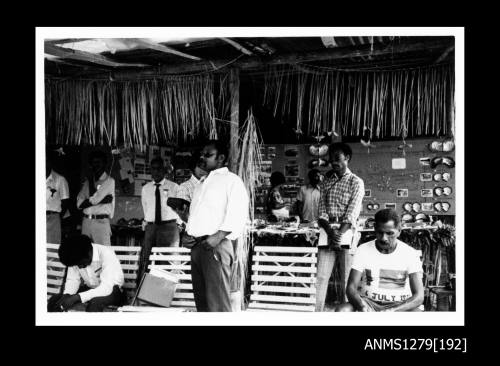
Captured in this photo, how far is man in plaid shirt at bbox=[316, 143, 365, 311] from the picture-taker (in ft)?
18.2

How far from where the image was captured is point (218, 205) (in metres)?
5.17

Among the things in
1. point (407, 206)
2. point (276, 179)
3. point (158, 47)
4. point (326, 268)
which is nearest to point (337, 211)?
point (326, 268)

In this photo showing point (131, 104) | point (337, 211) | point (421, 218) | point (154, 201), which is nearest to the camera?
point (337, 211)

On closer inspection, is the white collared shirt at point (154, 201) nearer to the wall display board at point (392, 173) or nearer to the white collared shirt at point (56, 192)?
the white collared shirt at point (56, 192)

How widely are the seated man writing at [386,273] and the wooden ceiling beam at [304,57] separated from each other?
1489 mm

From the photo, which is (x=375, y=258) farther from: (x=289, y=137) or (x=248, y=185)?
(x=289, y=137)

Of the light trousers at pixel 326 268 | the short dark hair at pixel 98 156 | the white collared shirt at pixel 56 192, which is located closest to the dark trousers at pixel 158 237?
the short dark hair at pixel 98 156

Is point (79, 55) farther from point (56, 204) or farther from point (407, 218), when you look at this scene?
point (407, 218)

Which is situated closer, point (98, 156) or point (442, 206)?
point (98, 156)

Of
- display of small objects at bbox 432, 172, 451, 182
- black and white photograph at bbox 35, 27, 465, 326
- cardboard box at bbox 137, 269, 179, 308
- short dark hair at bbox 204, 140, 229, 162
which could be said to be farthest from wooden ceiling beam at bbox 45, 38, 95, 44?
display of small objects at bbox 432, 172, 451, 182

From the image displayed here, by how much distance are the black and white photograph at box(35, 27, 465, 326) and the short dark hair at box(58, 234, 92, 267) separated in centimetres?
1

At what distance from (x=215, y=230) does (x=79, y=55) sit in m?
2.19

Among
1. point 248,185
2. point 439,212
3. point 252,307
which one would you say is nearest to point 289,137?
point 439,212

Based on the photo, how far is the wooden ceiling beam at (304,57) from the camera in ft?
16.6
